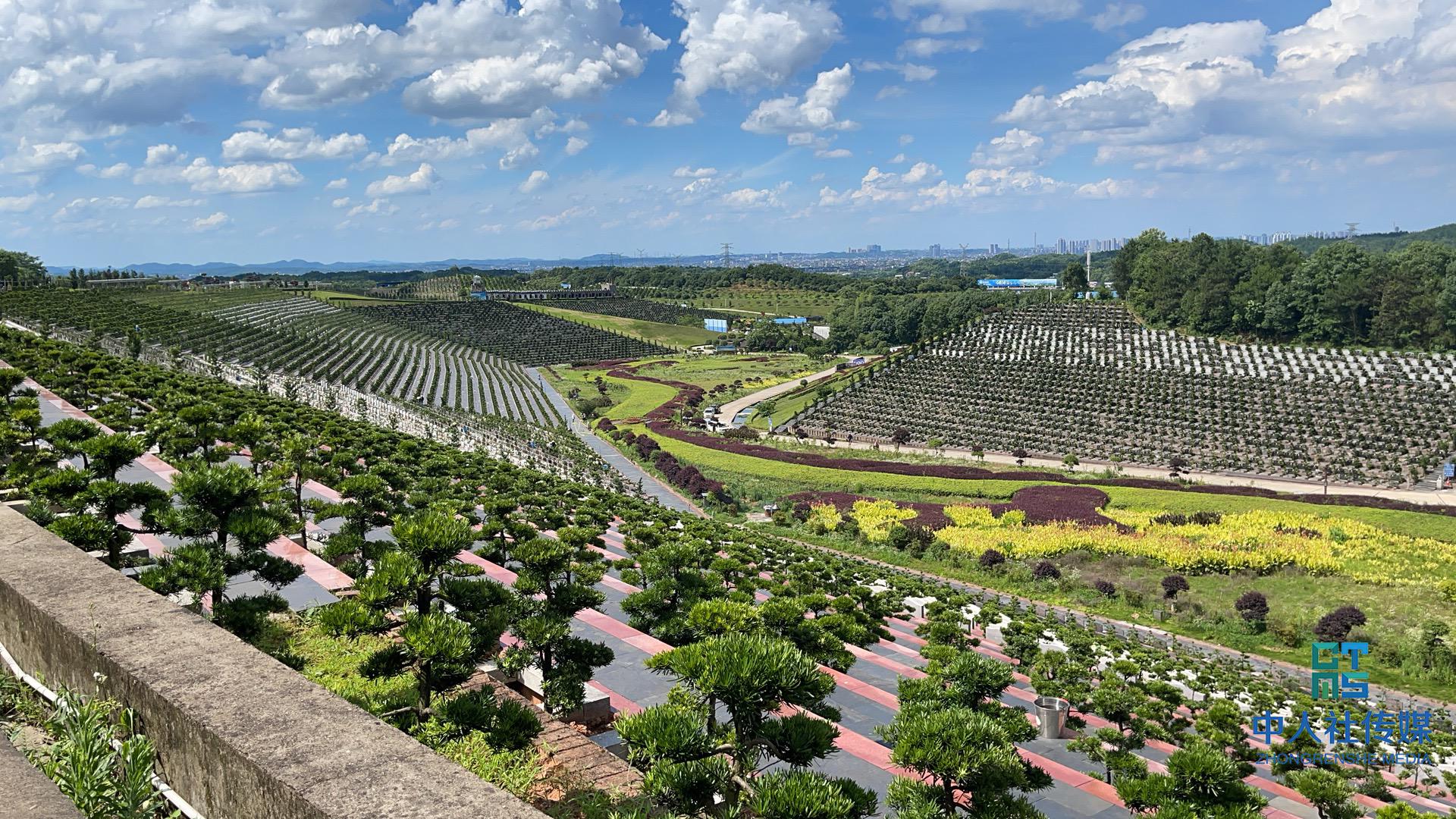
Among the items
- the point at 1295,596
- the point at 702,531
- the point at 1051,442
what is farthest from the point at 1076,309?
the point at 702,531

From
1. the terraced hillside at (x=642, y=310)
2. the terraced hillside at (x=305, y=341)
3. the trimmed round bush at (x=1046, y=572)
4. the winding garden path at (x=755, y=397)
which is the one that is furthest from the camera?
the terraced hillside at (x=642, y=310)

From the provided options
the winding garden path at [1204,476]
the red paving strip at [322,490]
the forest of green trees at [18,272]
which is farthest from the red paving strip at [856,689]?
the forest of green trees at [18,272]

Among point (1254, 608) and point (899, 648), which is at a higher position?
point (899, 648)

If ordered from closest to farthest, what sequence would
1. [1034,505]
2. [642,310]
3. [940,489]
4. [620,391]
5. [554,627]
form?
[554,627], [1034,505], [940,489], [620,391], [642,310]

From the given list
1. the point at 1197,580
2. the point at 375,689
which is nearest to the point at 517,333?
the point at 1197,580

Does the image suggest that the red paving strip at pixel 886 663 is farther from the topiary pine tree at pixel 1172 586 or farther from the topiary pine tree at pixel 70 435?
the topiary pine tree at pixel 70 435

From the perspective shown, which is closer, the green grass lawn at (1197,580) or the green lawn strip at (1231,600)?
the green lawn strip at (1231,600)

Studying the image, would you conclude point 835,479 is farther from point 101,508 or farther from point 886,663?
point 101,508
